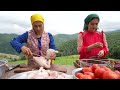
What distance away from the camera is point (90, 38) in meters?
3.56

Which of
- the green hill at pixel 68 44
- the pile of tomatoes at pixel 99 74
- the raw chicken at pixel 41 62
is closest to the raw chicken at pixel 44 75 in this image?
the pile of tomatoes at pixel 99 74

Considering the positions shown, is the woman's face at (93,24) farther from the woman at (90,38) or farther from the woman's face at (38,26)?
the woman's face at (38,26)

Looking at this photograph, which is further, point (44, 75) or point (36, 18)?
point (36, 18)

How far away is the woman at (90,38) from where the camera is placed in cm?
333

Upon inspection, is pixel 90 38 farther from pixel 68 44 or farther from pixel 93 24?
pixel 68 44

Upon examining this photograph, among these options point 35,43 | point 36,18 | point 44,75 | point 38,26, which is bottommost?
point 44,75

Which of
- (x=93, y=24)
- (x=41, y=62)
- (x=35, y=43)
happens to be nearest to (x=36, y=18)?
(x=35, y=43)

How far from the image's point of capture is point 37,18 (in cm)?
314

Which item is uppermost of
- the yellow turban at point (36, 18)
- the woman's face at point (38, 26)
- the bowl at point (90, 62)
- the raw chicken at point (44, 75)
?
the yellow turban at point (36, 18)

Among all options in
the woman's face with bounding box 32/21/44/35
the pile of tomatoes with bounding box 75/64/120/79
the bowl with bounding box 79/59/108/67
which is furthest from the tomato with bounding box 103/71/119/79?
the woman's face with bounding box 32/21/44/35
